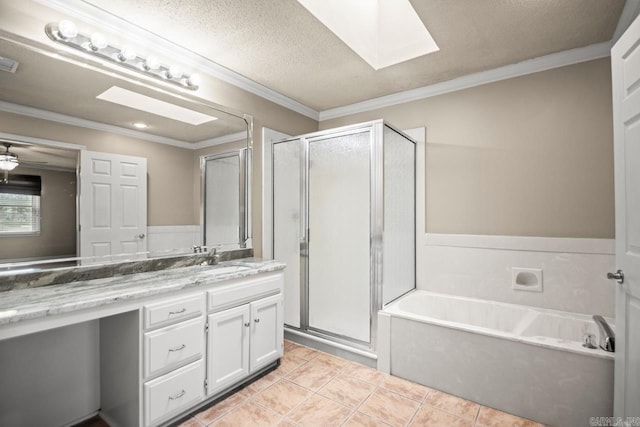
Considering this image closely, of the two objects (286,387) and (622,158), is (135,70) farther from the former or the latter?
(622,158)

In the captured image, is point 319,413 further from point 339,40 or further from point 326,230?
point 339,40

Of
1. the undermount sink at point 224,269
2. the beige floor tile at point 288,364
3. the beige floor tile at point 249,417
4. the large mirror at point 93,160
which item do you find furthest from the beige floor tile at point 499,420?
the large mirror at point 93,160

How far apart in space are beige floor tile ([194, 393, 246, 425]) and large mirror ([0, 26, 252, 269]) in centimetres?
108

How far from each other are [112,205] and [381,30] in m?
2.35

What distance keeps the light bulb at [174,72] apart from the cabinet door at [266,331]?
1.68 m

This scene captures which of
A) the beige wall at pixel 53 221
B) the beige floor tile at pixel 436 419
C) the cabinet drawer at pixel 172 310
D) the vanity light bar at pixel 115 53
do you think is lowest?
the beige floor tile at pixel 436 419

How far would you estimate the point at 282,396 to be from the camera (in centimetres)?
210

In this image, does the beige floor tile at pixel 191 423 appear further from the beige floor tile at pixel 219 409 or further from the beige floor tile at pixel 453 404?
the beige floor tile at pixel 453 404

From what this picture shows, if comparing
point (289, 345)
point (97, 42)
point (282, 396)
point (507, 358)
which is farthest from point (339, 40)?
point (289, 345)

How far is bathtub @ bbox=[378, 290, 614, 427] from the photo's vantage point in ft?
5.74

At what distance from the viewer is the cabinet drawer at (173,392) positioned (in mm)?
1627

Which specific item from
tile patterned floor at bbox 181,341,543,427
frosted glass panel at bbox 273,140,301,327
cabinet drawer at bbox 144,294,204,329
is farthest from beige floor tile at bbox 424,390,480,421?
cabinet drawer at bbox 144,294,204,329

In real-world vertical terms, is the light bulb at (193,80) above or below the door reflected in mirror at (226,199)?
above

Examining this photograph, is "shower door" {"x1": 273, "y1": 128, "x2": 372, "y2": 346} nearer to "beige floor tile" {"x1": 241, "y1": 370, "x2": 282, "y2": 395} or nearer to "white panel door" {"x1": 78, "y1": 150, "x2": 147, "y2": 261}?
"beige floor tile" {"x1": 241, "y1": 370, "x2": 282, "y2": 395}
